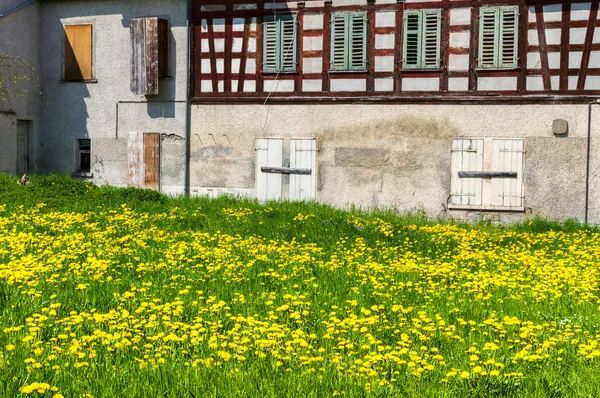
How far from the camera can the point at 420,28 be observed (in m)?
19.3

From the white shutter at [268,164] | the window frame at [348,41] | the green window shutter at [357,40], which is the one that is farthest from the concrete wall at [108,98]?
the green window shutter at [357,40]

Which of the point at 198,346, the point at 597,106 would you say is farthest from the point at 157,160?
the point at 198,346

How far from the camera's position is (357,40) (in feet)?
65.3

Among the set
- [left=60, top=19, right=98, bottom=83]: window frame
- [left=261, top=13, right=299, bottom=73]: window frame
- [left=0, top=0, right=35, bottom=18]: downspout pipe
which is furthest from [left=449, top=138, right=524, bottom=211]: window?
[left=0, top=0, right=35, bottom=18]: downspout pipe

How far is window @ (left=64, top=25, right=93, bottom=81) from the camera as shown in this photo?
2283 centimetres

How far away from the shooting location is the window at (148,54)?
70.1 feet

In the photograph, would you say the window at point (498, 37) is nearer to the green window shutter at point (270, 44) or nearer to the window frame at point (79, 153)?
the green window shutter at point (270, 44)

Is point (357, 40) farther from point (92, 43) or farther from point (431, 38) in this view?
point (92, 43)

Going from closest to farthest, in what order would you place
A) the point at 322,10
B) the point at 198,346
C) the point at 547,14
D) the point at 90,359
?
the point at 90,359 < the point at 198,346 < the point at 547,14 < the point at 322,10

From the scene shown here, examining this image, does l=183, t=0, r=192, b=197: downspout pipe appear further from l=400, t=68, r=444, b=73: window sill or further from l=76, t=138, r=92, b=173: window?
l=400, t=68, r=444, b=73: window sill

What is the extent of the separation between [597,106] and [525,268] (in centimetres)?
852

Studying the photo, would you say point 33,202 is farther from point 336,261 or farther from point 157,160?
point 336,261

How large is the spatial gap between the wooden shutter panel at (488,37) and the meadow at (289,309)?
17.2 ft

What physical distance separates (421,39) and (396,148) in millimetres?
2688
